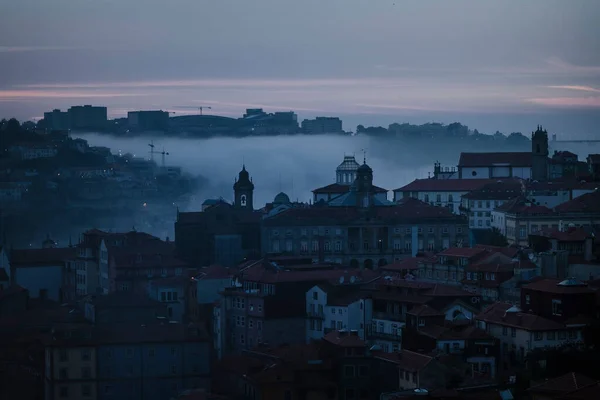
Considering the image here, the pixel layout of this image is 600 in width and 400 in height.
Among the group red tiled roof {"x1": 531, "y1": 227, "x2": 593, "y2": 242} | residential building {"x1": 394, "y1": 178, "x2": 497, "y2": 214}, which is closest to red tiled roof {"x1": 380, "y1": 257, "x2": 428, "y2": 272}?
red tiled roof {"x1": 531, "y1": 227, "x2": 593, "y2": 242}

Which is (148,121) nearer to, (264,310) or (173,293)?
(173,293)

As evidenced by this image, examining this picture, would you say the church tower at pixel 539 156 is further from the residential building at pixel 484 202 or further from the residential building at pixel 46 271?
the residential building at pixel 46 271

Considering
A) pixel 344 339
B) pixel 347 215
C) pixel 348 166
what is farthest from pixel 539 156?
pixel 344 339

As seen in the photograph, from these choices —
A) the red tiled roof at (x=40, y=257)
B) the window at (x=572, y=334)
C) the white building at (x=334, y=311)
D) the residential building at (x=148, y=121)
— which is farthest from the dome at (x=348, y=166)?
the window at (x=572, y=334)

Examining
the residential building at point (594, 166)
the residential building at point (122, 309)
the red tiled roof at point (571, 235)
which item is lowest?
the residential building at point (122, 309)

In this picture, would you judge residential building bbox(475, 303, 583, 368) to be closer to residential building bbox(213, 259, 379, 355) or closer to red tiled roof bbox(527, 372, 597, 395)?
red tiled roof bbox(527, 372, 597, 395)

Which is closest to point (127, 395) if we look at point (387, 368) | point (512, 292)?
point (387, 368)
